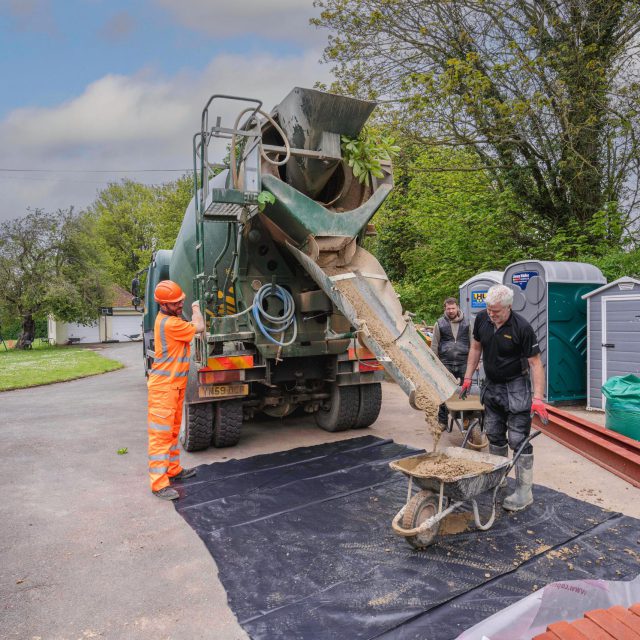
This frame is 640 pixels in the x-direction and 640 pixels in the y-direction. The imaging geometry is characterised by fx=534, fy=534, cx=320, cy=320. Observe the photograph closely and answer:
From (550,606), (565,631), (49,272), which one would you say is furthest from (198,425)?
(49,272)

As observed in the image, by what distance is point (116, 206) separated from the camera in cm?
4578

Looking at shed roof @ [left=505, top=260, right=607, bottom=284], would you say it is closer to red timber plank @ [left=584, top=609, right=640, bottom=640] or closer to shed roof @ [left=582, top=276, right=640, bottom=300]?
shed roof @ [left=582, top=276, right=640, bottom=300]

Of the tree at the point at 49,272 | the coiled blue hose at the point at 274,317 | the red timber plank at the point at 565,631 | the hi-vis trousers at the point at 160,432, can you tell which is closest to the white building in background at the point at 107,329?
the tree at the point at 49,272

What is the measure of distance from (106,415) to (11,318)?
2164 centimetres

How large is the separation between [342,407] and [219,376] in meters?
1.66

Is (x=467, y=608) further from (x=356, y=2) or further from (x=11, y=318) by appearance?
(x=11, y=318)

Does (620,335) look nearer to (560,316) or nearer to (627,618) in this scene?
(560,316)

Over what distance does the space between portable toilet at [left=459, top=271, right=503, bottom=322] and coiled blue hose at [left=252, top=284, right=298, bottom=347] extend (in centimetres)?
426

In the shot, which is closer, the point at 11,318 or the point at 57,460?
the point at 57,460

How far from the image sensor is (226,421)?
228 inches

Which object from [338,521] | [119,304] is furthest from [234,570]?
[119,304]

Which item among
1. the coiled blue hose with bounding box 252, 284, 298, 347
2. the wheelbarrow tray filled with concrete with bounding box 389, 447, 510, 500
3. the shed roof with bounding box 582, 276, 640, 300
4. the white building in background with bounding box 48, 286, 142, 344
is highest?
the shed roof with bounding box 582, 276, 640, 300

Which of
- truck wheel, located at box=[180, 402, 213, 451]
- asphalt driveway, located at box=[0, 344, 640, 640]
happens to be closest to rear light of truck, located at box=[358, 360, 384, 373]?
asphalt driveway, located at box=[0, 344, 640, 640]

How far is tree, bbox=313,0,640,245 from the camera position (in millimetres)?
10531
